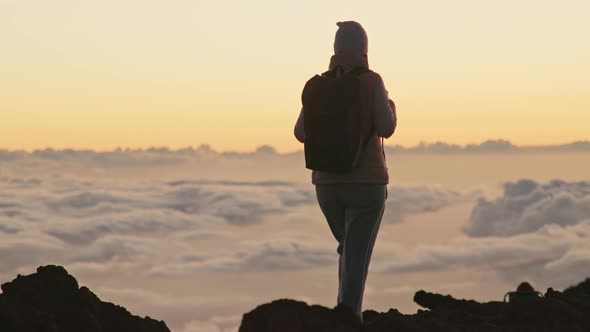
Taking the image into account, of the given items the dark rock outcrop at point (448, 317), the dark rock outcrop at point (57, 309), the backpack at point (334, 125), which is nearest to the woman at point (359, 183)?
the backpack at point (334, 125)

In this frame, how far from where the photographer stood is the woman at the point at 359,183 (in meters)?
10.4

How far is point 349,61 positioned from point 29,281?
12.4ft

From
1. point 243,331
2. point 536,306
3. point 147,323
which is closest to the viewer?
point 243,331

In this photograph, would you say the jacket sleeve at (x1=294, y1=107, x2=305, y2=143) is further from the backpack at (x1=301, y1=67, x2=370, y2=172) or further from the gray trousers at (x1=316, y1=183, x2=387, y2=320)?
the gray trousers at (x1=316, y1=183, x2=387, y2=320)

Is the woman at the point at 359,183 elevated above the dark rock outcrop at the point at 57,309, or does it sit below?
above

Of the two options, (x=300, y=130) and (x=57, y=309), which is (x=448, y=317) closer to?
(x=300, y=130)

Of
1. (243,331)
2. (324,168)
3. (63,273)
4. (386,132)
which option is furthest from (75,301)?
(386,132)

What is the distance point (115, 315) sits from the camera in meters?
10.5

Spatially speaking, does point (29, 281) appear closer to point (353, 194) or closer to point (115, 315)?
point (115, 315)

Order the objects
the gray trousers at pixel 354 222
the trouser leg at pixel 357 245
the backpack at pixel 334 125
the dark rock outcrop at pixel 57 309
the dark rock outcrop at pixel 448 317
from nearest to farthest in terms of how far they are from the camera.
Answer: the dark rock outcrop at pixel 57 309, the dark rock outcrop at pixel 448 317, the backpack at pixel 334 125, the gray trousers at pixel 354 222, the trouser leg at pixel 357 245

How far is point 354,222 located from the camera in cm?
1064

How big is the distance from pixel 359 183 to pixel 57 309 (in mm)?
3145

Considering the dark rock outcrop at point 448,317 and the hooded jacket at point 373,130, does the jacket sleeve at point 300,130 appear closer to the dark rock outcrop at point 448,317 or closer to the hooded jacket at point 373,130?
the hooded jacket at point 373,130

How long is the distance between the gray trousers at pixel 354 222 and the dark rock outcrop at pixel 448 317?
0.40 metres
